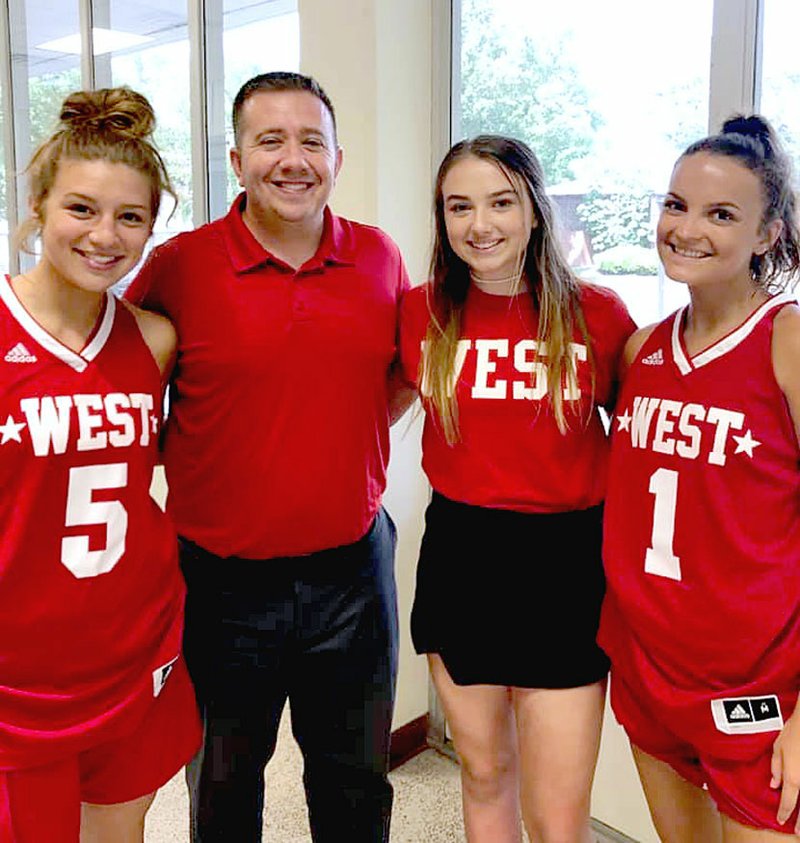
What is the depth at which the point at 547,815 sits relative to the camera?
1500mm

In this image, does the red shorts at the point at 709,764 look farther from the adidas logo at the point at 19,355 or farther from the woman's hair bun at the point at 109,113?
the woman's hair bun at the point at 109,113

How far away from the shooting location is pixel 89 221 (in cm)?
132

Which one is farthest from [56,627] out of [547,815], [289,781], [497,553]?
[289,781]

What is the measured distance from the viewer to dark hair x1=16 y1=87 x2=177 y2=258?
4.38ft

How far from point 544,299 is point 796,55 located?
30.2 inches

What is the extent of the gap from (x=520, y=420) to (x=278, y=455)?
0.39 metres

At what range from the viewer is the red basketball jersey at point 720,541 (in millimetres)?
1253

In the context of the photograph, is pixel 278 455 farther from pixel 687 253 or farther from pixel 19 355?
pixel 687 253

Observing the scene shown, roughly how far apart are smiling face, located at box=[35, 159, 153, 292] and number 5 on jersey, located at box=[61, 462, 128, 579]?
10.2 inches

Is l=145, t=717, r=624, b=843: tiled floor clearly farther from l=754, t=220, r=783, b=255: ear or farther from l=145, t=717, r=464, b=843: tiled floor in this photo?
l=754, t=220, r=783, b=255: ear

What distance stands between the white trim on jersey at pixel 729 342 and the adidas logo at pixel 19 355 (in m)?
0.90

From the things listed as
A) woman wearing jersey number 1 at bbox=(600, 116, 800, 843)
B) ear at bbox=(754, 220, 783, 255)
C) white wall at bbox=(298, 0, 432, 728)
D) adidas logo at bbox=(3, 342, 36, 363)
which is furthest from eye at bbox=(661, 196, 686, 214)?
white wall at bbox=(298, 0, 432, 728)

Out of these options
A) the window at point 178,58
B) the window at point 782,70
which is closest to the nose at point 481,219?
the window at point 782,70

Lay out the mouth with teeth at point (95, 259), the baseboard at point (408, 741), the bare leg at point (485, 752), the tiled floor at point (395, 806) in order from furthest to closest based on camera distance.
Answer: the baseboard at point (408, 741), the tiled floor at point (395, 806), the bare leg at point (485, 752), the mouth with teeth at point (95, 259)
